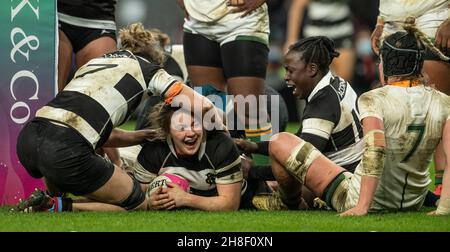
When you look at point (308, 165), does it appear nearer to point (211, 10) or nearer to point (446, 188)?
point (446, 188)

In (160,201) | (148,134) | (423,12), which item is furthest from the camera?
(423,12)

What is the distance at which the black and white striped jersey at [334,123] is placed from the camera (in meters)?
6.93

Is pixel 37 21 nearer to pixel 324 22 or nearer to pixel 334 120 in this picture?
pixel 334 120

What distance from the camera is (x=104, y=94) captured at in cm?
652

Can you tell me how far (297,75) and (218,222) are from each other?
1.53 m

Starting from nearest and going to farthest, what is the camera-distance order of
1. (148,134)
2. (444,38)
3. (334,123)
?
(334,123) → (148,134) → (444,38)

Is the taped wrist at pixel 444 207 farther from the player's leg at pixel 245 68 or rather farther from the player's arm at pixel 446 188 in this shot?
the player's leg at pixel 245 68

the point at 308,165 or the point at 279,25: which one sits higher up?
the point at 308,165

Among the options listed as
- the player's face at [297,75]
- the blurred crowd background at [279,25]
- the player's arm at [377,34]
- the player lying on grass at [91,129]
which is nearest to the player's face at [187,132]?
the player lying on grass at [91,129]

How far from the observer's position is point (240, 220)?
20.5 ft

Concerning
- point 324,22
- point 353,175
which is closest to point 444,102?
point 353,175

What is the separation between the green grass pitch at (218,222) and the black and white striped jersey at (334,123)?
0.58 metres

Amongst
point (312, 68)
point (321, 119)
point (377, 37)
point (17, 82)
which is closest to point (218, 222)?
point (321, 119)

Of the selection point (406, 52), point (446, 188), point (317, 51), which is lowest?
point (446, 188)
